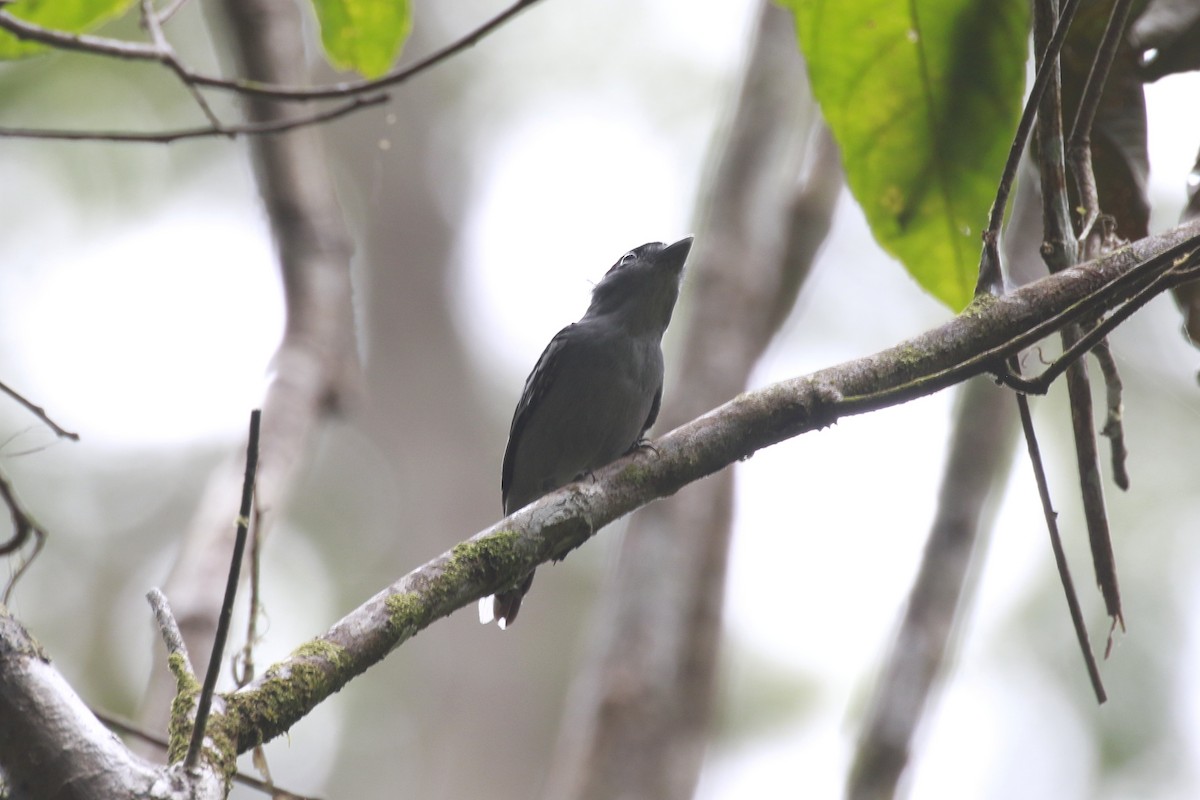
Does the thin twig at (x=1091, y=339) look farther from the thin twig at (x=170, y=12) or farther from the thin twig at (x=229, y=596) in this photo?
the thin twig at (x=170, y=12)

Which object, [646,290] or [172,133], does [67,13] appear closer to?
[172,133]

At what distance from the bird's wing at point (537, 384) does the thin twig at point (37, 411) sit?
102 inches

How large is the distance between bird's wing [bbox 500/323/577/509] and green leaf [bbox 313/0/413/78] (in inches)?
79.4

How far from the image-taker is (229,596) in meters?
1.45

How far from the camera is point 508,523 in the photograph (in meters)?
2.31

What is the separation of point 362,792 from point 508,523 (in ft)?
37.5

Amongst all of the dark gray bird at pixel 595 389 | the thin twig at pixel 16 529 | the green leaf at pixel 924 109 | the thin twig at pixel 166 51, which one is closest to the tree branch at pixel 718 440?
the green leaf at pixel 924 109

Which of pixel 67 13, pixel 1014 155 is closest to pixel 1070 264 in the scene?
pixel 1014 155

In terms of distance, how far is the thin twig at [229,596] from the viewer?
4.69ft

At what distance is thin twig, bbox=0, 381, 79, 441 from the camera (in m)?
2.04

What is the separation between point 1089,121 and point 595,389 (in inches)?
95.2

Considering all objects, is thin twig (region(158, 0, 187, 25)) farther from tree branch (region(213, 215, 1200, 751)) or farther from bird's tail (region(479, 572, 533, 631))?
bird's tail (region(479, 572, 533, 631))

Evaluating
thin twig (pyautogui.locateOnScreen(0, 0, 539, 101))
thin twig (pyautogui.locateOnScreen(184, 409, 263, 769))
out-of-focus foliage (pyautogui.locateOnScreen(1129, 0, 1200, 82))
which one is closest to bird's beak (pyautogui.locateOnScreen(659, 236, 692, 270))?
out-of-focus foliage (pyautogui.locateOnScreen(1129, 0, 1200, 82))

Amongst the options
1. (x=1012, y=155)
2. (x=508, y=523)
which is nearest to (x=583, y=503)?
(x=508, y=523)
